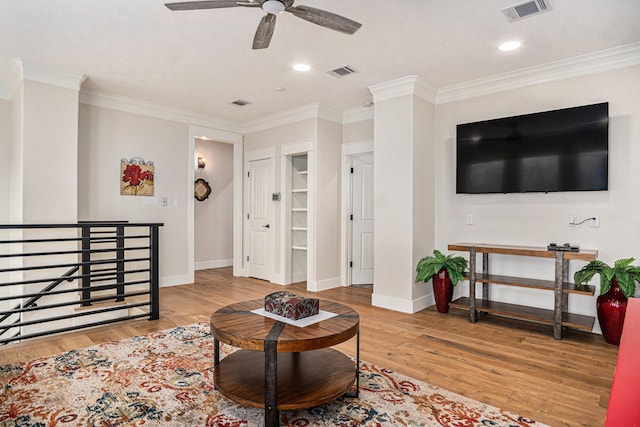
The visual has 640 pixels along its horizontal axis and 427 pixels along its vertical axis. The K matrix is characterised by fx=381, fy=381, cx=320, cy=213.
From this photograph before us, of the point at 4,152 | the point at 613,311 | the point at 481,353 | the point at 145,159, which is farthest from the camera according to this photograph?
the point at 145,159

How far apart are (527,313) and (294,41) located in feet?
11.0

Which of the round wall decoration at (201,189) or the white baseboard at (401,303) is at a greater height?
the round wall decoration at (201,189)

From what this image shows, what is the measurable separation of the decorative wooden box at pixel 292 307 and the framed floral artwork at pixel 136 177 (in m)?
3.80

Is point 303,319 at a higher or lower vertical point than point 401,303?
higher

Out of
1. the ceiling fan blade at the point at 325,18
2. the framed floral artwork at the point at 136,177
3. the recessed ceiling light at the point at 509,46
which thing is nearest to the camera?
the ceiling fan blade at the point at 325,18

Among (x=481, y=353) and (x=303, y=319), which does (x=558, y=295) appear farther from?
(x=303, y=319)

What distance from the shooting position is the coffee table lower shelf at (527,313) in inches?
133

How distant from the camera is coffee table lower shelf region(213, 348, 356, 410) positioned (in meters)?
1.92

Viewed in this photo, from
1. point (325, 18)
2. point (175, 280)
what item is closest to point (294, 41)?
point (325, 18)

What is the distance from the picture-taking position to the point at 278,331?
197 cm

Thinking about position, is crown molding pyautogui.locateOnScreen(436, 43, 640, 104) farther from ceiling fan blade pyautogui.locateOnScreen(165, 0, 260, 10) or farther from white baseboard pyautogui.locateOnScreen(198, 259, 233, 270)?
white baseboard pyautogui.locateOnScreen(198, 259, 233, 270)

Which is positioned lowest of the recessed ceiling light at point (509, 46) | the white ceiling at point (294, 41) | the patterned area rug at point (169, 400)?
the patterned area rug at point (169, 400)

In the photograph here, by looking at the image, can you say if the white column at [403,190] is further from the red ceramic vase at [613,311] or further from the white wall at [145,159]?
the white wall at [145,159]

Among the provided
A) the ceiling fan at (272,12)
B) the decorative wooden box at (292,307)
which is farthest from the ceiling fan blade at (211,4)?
the decorative wooden box at (292,307)
